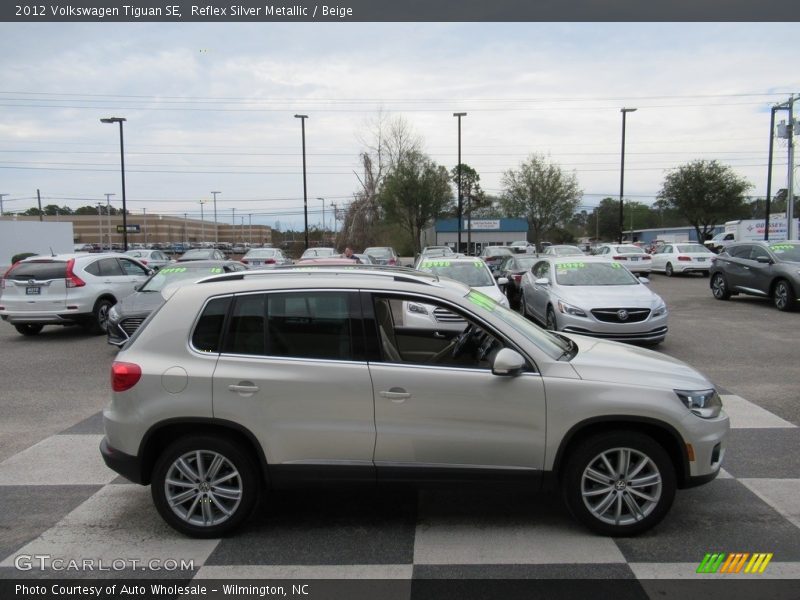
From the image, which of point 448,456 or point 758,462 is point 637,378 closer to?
point 448,456

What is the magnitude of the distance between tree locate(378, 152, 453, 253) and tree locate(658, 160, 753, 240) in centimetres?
1834

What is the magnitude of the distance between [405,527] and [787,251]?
14.6m

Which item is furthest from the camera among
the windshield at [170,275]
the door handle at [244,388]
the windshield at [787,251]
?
the windshield at [787,251]

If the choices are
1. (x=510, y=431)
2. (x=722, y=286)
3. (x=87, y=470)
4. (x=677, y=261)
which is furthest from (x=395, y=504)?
(x=677, y=261)

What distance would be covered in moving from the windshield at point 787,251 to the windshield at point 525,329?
505 inches

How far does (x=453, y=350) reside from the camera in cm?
450

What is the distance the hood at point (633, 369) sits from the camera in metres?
3.82

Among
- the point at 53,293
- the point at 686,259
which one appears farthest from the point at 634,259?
the point at 53,293

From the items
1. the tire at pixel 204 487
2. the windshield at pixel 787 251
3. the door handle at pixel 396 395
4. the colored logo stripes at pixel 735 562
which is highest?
the windshield at pixel 787 251

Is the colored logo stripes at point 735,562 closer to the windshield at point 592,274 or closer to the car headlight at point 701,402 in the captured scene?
the car headlight at point 701,402

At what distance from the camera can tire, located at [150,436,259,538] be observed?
383cm

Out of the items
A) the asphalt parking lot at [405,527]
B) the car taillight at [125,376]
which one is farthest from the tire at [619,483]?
the car taillight at [125,376]

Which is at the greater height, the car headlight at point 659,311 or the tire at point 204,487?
the car headlight at point 659,311

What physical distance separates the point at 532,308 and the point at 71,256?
32.7ft
